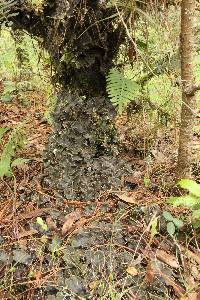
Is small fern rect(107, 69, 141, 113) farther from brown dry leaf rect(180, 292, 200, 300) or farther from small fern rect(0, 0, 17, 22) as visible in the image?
brown dry leaf rect(180, 292, 200, 300)

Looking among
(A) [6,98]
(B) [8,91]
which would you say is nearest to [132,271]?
(A) [6,98]

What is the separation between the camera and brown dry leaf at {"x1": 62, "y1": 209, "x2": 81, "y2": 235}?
7.75 feet

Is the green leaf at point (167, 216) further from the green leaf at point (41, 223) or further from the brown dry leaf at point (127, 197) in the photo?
the green leaf at point (41, 223)

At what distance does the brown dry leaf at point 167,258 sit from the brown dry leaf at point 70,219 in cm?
55

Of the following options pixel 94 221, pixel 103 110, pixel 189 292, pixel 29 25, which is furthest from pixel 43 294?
pixel 29 25

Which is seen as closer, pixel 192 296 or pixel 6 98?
pixel 192 296

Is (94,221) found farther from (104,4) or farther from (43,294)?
(104,4)

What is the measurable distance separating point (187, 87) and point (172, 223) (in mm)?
846

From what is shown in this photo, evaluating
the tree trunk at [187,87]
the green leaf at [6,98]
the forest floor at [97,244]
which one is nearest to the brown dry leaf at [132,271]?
Answer: the forest floor at [97,244]

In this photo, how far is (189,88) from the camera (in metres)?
2.34

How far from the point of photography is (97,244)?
2264 mm

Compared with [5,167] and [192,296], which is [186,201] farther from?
[5,167]

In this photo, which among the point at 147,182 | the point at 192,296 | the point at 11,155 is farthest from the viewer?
the point at 11,155

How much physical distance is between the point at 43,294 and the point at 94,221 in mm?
566
